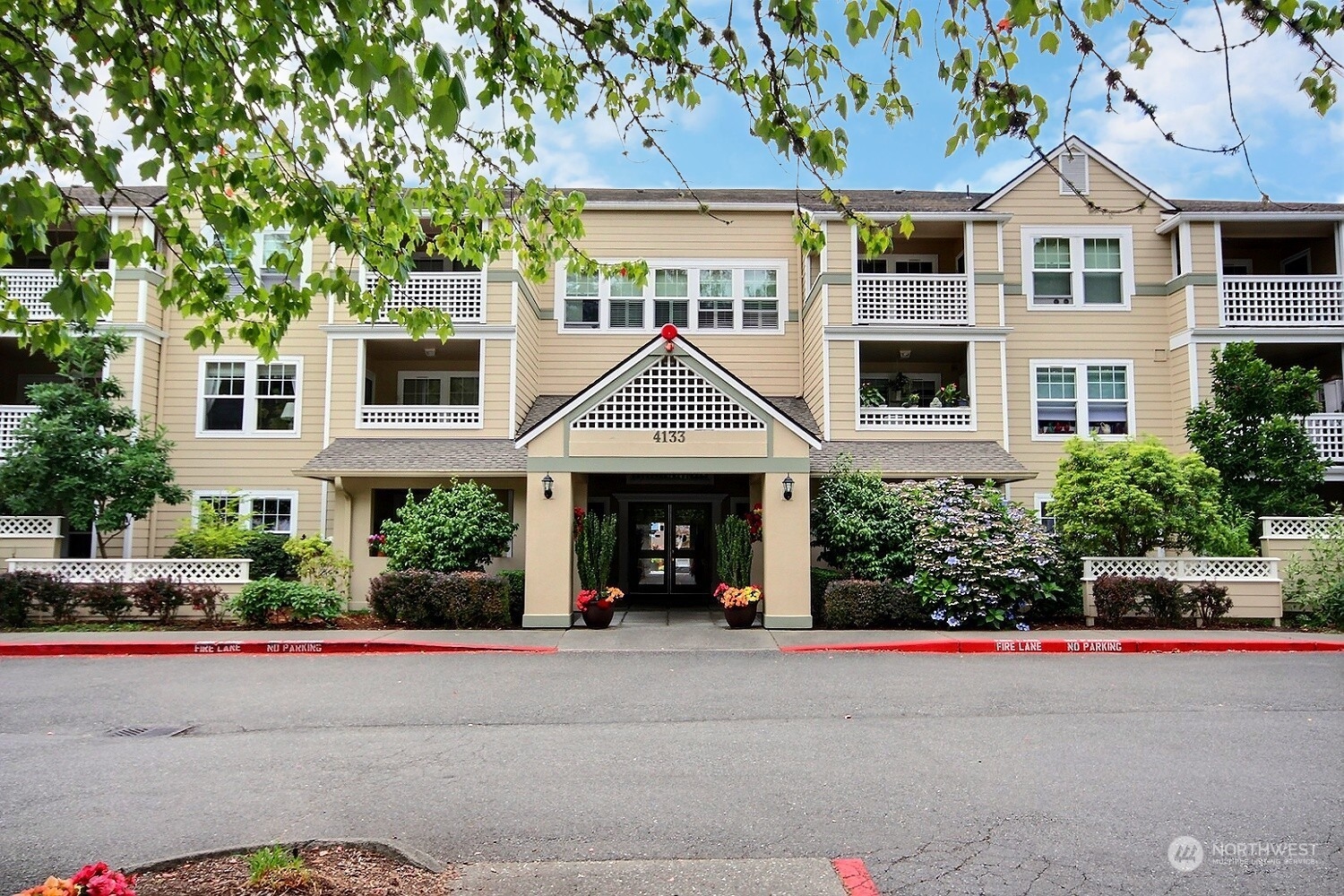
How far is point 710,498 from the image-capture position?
20.8m

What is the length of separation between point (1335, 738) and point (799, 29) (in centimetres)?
720

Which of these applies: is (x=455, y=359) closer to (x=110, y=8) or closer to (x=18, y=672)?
(x=18, y=672)

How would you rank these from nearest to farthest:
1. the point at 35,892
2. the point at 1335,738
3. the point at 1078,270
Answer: the point at 35,892, the point at 1335,738, the point at 1078,270

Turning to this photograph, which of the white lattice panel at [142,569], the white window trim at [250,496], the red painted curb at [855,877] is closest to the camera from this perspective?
the red painted curb at [855,877]

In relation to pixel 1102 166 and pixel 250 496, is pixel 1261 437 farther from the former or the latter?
pixel 250 496

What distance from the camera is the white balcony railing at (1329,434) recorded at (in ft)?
61.8

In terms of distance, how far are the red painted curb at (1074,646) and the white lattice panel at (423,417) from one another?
29.5ft

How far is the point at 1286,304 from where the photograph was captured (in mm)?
19547

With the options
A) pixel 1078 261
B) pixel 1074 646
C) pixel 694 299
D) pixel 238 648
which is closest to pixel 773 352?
pixel 694 299

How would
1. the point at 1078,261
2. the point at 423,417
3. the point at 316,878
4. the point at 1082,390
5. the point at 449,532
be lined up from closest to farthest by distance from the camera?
the point at 316,878
the point at 449,532
the point at 423,417
the point at 1082,390
the point at 1078,261

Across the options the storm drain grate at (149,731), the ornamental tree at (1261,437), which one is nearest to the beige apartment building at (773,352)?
the ornamental tree at (1261,437)

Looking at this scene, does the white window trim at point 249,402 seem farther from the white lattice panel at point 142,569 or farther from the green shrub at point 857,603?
the green shrub at point 857,603

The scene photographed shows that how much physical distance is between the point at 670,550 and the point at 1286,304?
14.4 metres

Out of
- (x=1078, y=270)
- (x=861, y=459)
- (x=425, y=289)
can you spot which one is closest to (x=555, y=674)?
(x=861, y=459)
